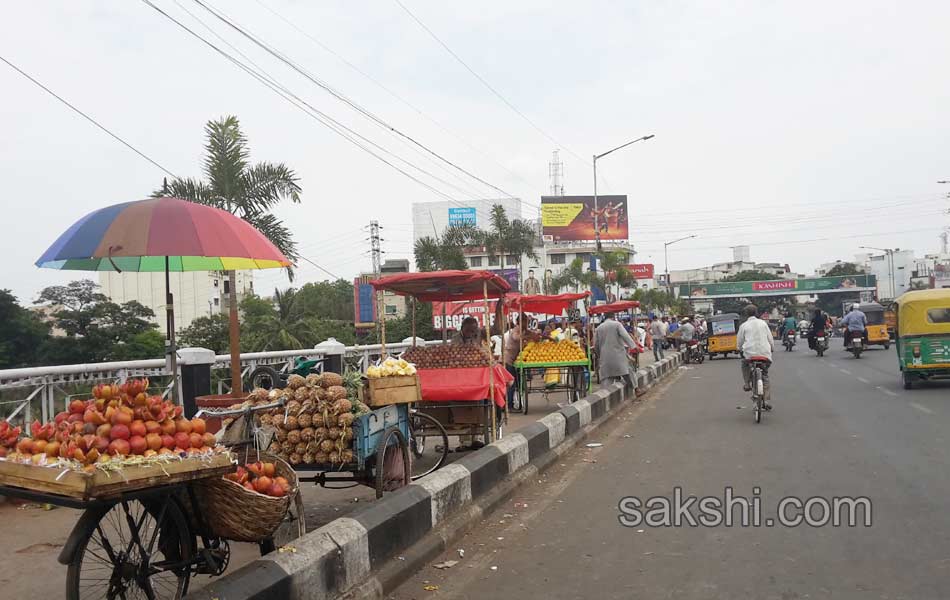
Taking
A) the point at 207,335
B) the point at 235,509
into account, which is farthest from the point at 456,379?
the point at 207,335

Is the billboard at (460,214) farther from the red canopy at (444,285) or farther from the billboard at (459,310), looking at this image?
the red canopy at (444,285)

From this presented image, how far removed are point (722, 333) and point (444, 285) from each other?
25.8 meters

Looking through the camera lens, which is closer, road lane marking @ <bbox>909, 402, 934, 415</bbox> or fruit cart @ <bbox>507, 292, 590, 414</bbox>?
road lane marking @ <bbox>909, 402, 934, 415</bbox>

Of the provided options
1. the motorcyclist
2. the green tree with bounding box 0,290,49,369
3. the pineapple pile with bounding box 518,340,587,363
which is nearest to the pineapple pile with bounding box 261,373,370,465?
the pineapple pile with bounding box 518,340,587,363

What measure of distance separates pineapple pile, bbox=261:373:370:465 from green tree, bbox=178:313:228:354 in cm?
2751

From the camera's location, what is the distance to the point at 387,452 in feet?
22.2

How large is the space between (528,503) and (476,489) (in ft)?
2.24

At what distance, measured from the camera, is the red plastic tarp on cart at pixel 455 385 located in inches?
360

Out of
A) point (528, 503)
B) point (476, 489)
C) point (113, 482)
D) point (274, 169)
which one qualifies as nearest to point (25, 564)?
point (113, 482)

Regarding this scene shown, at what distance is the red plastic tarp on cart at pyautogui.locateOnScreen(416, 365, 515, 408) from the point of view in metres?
9.14

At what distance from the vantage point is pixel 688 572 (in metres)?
5.01

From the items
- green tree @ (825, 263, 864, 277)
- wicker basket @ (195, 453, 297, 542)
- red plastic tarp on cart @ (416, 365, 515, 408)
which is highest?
green tree @ (825, 263, 864, 277)

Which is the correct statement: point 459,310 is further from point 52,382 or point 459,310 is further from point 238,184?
point 52,382

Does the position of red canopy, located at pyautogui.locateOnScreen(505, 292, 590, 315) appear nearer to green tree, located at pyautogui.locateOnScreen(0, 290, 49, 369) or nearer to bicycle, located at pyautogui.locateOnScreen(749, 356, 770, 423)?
bicycle, located at pyautogui.locateOnScreen(749, 356, 770, 423)
